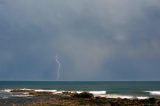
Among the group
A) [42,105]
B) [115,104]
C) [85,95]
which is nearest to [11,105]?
[42,105]

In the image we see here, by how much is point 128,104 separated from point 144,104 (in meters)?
2.51

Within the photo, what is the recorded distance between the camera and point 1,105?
57969 mm

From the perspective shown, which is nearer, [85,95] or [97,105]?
[97,105]

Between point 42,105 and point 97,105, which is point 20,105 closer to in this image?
point 42,105

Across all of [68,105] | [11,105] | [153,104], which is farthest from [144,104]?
[11,105]

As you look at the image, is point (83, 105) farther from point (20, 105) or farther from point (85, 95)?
point (85, 95)

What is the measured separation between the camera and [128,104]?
61094mm

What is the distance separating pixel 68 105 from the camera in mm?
58156

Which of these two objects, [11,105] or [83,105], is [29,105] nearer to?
[11,105]

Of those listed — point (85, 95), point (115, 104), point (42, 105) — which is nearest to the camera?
point (42, 105)

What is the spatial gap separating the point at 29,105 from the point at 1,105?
4089 millimetres

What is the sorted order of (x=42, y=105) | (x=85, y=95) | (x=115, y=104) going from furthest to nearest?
1. (x=85, y=95)
2. (x=115, y=104)
3. (x=42, y=105)

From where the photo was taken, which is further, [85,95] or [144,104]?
[85,95]

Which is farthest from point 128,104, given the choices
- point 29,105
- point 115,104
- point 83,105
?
point 29,105
